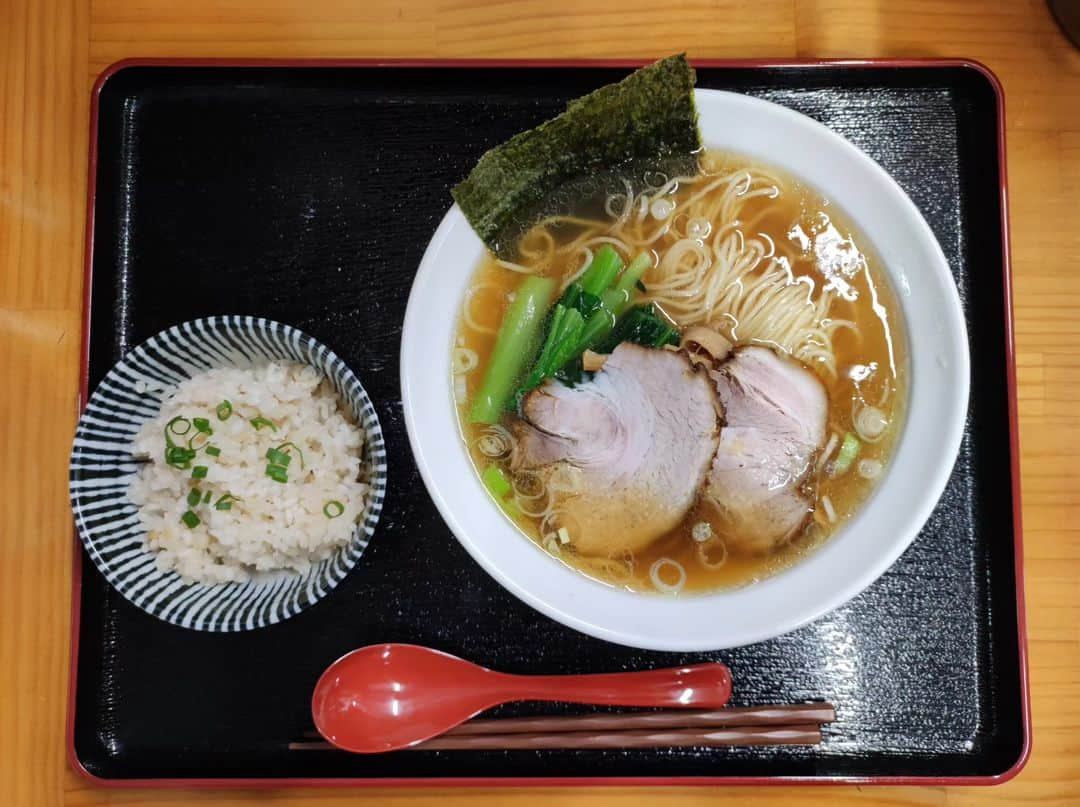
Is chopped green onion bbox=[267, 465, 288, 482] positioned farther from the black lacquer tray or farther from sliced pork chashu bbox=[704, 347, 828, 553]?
sliced pork chashu bbox=[704, 347, 828, 553]

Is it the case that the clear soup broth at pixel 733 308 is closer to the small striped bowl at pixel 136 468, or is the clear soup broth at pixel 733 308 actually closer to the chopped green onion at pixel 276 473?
the small striped bowl at pixel 136 468

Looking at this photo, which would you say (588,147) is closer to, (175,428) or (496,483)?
(496,483)

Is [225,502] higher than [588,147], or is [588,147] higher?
[588,147]

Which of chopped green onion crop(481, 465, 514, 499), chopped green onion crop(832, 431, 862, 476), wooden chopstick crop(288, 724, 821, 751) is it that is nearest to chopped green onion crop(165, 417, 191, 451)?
chopped green onion crop(481, 465, 514, 499)

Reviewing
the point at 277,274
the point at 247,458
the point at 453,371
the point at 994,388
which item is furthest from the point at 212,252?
the point at 994,388

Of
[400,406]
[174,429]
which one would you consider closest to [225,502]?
[174,429]

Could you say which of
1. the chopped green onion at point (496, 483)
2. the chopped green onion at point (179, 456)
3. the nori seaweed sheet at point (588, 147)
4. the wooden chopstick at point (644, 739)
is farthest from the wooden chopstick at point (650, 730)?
the nori seaweed sheet at point (588, 147)
